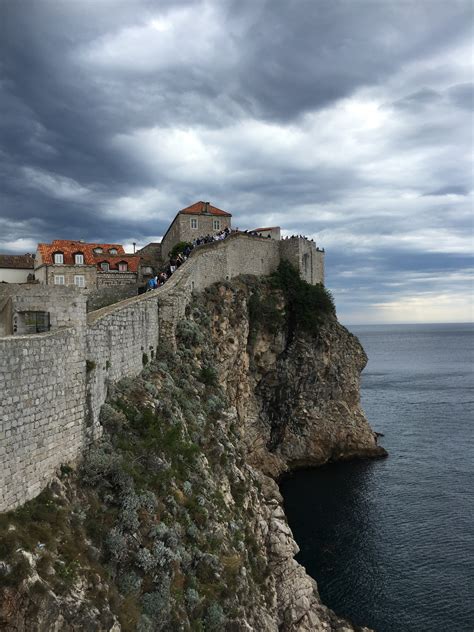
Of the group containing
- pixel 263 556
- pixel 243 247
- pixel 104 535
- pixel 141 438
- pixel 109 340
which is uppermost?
pixel 243 247

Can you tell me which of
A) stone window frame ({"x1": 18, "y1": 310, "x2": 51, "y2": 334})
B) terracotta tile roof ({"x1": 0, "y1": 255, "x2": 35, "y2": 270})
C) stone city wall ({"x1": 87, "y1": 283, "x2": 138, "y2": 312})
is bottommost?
stone window frame ({"x1": 18, "y1": 310, "x2": 51, "y2": 334})

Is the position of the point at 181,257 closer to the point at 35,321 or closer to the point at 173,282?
the point at 173,282

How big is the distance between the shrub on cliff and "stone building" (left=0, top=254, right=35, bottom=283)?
21473mm

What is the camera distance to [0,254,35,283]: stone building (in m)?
36.6

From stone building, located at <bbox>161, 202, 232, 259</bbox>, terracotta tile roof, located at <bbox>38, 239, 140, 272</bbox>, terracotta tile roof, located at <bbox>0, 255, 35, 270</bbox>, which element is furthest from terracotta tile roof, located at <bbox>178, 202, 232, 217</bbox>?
terracotta tile roof, located at <bbox>0, 255, 35, 270</bbox>

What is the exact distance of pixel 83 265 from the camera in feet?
118

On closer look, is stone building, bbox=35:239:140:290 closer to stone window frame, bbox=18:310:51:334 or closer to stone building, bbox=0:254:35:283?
stone building, bbox=0:254:35:283

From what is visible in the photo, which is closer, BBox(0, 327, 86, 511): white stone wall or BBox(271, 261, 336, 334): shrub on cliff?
BBox(0, 327, 86, 511): white stone wall

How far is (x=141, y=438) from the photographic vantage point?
15.6 metres

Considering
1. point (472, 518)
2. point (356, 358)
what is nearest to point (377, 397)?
point (356, 358)

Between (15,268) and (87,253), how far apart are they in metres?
5.61

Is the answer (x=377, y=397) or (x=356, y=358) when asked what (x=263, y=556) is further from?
(x=377, y=397)

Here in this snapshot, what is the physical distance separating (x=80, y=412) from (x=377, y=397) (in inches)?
2864

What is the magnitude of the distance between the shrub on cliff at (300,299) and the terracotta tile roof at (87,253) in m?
14.0
